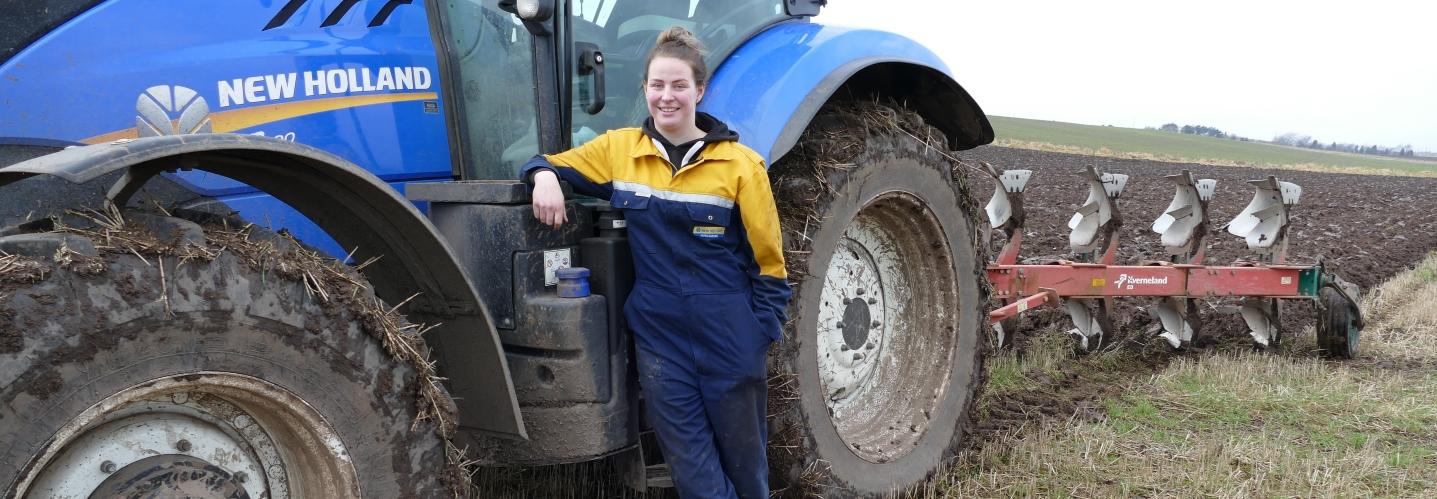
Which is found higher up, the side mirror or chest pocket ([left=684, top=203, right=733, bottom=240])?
the side mirror

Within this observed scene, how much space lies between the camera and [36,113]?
228 centimetres

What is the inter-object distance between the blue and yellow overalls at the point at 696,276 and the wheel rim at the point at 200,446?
860mm

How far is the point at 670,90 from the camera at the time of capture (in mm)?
2699

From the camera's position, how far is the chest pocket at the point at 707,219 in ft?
8.89

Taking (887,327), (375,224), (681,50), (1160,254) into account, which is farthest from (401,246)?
(1160,254)

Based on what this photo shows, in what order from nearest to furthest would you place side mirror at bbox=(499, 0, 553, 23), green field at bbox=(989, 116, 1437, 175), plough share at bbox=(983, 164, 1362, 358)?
side mirror at bbox=(499, 0, 553, 23), plough share at bbox=(983, 164, 1362, 358), green field at bbox=(989, 116, 1437, 175)

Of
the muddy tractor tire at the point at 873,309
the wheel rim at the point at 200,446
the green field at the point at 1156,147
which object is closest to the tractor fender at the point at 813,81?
the muddy tractor tire at the point at 873,309

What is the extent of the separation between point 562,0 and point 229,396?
1314 millimetres

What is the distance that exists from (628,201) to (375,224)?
657 millimetres

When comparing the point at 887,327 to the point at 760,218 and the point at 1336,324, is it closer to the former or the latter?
the point at 760,218

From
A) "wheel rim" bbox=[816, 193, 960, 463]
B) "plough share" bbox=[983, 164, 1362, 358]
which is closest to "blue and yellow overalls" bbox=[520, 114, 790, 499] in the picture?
"wheel rim" bbox=[816, 193, 960, 463]

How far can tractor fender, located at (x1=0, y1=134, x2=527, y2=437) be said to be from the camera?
192cm

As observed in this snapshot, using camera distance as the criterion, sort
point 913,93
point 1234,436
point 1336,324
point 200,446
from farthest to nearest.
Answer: point 1336,324 → point 1234,436 → point 913,93 → point 200,446

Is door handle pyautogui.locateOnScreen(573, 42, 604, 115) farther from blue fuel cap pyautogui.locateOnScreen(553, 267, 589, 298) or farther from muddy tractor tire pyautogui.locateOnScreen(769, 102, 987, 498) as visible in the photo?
muddy tractor tire pyautogui.locateOnScreen(769, 102, 987, 498)
